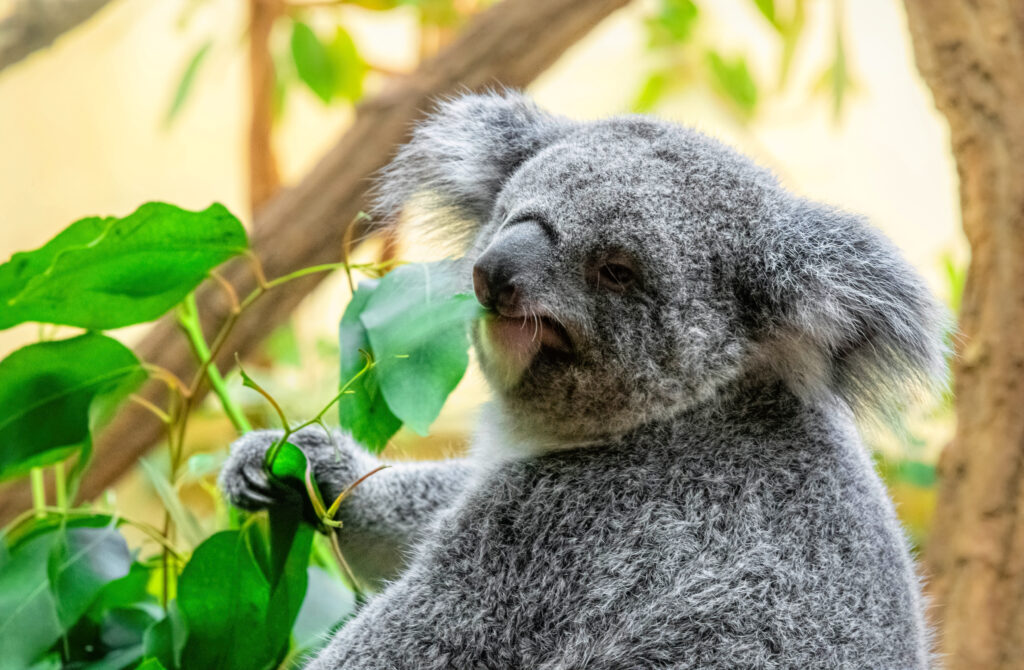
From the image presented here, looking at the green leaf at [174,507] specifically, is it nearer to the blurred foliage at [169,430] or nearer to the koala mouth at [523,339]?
the blurred foliage at [169,430]

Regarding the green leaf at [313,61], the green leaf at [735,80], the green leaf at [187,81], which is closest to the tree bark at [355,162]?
the green leaf at [313,61]

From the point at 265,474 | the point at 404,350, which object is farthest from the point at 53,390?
the point at 404,350

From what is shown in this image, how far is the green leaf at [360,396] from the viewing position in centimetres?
176

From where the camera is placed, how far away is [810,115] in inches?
317

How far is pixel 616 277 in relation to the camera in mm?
1737

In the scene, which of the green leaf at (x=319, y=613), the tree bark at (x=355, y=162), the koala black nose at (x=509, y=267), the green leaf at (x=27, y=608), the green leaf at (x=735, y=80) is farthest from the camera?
the green leaf at (x=735, y=80)

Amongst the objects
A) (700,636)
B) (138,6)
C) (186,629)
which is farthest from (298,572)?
(138,6)

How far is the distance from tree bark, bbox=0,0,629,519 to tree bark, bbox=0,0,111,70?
1312 mm

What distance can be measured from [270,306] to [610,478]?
2329 mm

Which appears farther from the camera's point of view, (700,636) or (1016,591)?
(1016,591)

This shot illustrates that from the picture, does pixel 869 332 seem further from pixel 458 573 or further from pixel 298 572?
pixel 298 572

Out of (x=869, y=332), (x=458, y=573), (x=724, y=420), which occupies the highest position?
(x=869, y=332)

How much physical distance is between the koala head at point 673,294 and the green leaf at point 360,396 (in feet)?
0.74

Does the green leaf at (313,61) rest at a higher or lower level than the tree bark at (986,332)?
higher
